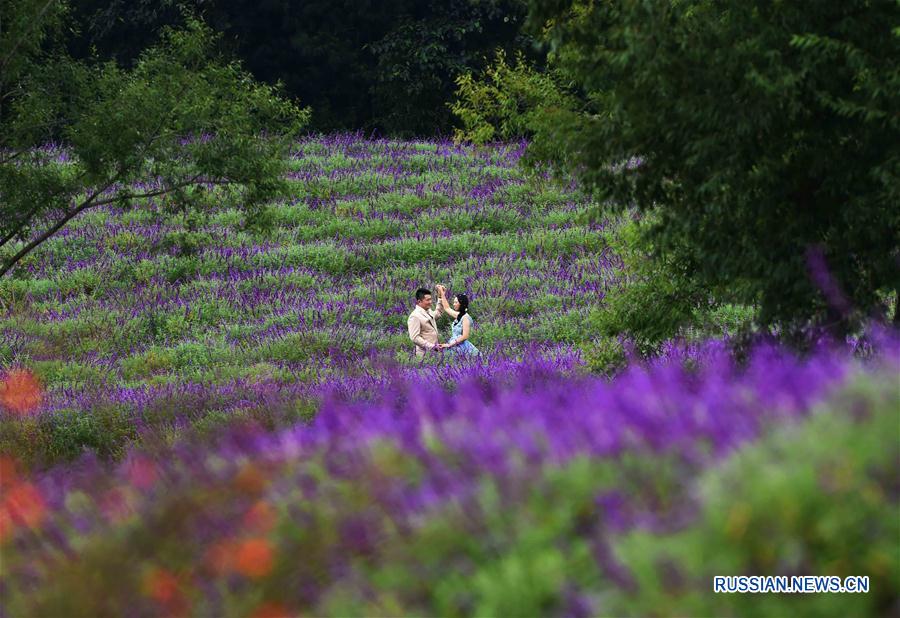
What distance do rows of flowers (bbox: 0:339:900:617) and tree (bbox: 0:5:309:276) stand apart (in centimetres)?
749

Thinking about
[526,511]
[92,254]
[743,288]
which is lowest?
[92,254]

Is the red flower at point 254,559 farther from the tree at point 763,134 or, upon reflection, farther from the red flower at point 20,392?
the red flower at point 20,392

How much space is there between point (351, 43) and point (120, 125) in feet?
106

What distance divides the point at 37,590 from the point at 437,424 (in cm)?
159

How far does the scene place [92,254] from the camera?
25.6 metres

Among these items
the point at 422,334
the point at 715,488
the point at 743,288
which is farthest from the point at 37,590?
the point at 422,334

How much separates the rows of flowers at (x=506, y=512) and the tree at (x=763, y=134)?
3586 millimetres

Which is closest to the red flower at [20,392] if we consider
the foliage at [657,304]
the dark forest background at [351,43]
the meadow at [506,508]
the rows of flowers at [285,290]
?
the rows of flowers at [285,290]

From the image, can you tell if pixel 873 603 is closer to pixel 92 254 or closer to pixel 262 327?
pixel 262 327

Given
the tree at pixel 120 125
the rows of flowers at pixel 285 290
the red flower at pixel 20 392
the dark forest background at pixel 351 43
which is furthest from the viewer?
the dark forest background at pixel 351 43

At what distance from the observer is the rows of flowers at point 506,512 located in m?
3.51

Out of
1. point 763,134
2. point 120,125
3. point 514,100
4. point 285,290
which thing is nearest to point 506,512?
point 763,134

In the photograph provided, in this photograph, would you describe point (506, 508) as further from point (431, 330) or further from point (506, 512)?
point (431, 330)

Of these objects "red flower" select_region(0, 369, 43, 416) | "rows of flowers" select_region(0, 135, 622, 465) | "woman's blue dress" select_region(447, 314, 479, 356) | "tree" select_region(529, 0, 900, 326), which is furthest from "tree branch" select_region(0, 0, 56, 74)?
"woman's blue dress" select_region(447, 314, 479, 356)
